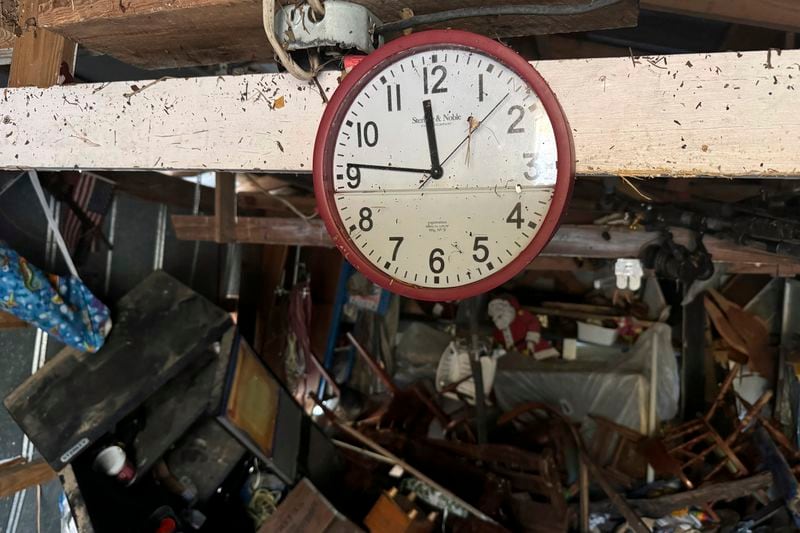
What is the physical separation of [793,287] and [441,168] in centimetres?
385

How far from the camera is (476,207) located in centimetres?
100

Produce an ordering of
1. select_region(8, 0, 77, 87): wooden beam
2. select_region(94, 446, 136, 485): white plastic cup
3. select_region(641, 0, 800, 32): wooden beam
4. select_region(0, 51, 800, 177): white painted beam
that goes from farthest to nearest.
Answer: select_region(94, 446, 136, 485): white plastic cup < select_region(641, 0, 800, 32): wooden beam < select_region(8, 0, 77, 87): wooden beam < select_region(0, 51, 800, 177): white painted beam

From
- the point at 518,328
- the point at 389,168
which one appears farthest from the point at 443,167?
the point at 518,328

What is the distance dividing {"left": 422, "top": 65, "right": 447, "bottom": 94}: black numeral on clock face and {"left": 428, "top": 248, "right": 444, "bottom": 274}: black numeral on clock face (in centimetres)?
31

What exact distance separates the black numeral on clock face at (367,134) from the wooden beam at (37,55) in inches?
33.7

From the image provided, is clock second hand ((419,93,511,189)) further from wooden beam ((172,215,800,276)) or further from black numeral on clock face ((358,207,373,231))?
wooden beam ((172,215,800,276))

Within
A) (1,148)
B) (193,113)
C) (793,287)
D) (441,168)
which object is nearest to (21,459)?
(1,148)

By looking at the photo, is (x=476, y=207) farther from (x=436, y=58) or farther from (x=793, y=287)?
(x=793, y=287)

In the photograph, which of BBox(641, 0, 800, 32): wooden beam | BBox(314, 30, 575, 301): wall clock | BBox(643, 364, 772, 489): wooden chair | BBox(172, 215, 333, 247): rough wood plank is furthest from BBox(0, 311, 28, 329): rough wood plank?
BBox(643, 364, 772, 489): wooden chair

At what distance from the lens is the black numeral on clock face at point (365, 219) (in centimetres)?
105

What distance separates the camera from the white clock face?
0.95 metres

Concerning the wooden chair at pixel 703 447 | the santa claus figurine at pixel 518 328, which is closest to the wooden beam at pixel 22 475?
the santa claus figurine at pixel 518 328

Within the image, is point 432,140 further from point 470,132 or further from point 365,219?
point 365,219

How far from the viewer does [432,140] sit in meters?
1.01
